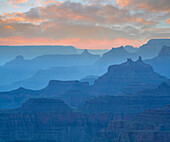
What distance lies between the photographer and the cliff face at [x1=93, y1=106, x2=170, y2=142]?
78.6 meters

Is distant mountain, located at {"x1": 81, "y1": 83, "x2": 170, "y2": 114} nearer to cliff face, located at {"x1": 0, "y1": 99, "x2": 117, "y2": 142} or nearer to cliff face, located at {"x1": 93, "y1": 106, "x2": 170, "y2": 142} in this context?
cliff face, located at {"x1": 0, "y1": 99, "x2": 117, "y2": 142}

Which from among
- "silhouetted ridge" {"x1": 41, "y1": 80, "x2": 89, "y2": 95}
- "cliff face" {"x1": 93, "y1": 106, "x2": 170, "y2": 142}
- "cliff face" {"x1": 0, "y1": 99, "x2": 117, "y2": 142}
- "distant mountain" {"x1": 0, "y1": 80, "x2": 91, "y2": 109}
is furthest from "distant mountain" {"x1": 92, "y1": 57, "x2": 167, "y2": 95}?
"cliff face" {"x1": 93, "y1": 106, "x2": 170, "y2": 142}

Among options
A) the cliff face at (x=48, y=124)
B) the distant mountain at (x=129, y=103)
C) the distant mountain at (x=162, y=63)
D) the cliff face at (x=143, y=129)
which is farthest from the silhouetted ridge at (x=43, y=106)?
the distant mountain at (x=162, y=63)

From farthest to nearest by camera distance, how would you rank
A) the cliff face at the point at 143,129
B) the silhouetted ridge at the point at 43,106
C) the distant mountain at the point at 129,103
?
the distant mountain at the point at 129,103, the silhouetted ridge at the point at 43,106, the cliff face at the point at 143,129

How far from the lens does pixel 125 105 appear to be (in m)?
111

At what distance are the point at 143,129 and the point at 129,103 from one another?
96.8 feet

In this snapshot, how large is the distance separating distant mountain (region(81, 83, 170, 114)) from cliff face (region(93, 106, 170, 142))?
2008cm

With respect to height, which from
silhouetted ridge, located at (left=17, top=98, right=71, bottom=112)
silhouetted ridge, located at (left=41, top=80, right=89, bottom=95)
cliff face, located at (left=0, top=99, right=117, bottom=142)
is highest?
silhouetted ridge, located at (left=41, top=80, right=89, bottom=95)

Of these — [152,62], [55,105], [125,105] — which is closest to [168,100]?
[125,105]

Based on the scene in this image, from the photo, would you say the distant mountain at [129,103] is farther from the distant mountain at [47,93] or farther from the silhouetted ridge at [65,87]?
the silhouetted ridge at [65,87]

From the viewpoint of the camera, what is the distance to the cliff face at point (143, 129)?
78625 millimetres

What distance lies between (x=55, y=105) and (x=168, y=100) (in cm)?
2232

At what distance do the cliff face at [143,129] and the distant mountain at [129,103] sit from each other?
2008 centimetres

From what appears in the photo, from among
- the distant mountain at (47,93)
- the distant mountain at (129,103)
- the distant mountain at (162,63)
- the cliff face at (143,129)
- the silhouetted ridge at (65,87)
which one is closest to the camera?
the cliff face at (143,129)
